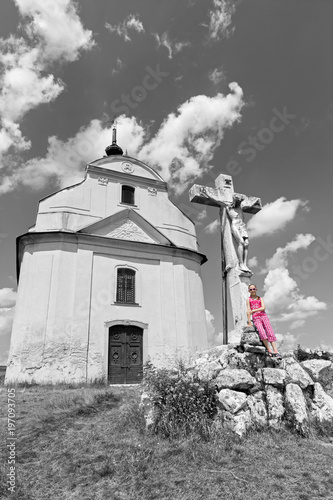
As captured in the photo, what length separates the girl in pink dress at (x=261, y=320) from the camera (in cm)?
677

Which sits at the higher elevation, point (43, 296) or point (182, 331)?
point (43, 296)

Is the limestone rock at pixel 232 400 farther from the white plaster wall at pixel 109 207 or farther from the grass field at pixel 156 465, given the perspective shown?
the white plaster wall at pixel 109 207

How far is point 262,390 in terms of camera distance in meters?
5.75

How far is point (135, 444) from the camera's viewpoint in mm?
4766

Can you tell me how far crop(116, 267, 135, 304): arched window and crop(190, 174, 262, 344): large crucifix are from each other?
713 cm

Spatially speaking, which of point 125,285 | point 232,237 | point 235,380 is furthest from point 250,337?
point 125,285

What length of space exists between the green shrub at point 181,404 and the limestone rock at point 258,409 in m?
0.62

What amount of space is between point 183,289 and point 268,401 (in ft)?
33.8

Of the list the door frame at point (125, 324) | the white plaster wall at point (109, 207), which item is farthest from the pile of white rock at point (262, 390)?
the white plaster wall at point (109, 207)

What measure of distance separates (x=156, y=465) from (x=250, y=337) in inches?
131

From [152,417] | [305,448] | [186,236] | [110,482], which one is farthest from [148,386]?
[186,236]

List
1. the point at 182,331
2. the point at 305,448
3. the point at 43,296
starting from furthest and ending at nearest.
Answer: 1. the point at 182,331
2. the point at 43,296
3. the point at 305,448

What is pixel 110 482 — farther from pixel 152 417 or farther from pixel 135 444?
pixel 152 417

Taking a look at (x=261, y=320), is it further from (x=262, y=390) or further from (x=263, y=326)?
(x=262, y=390)
